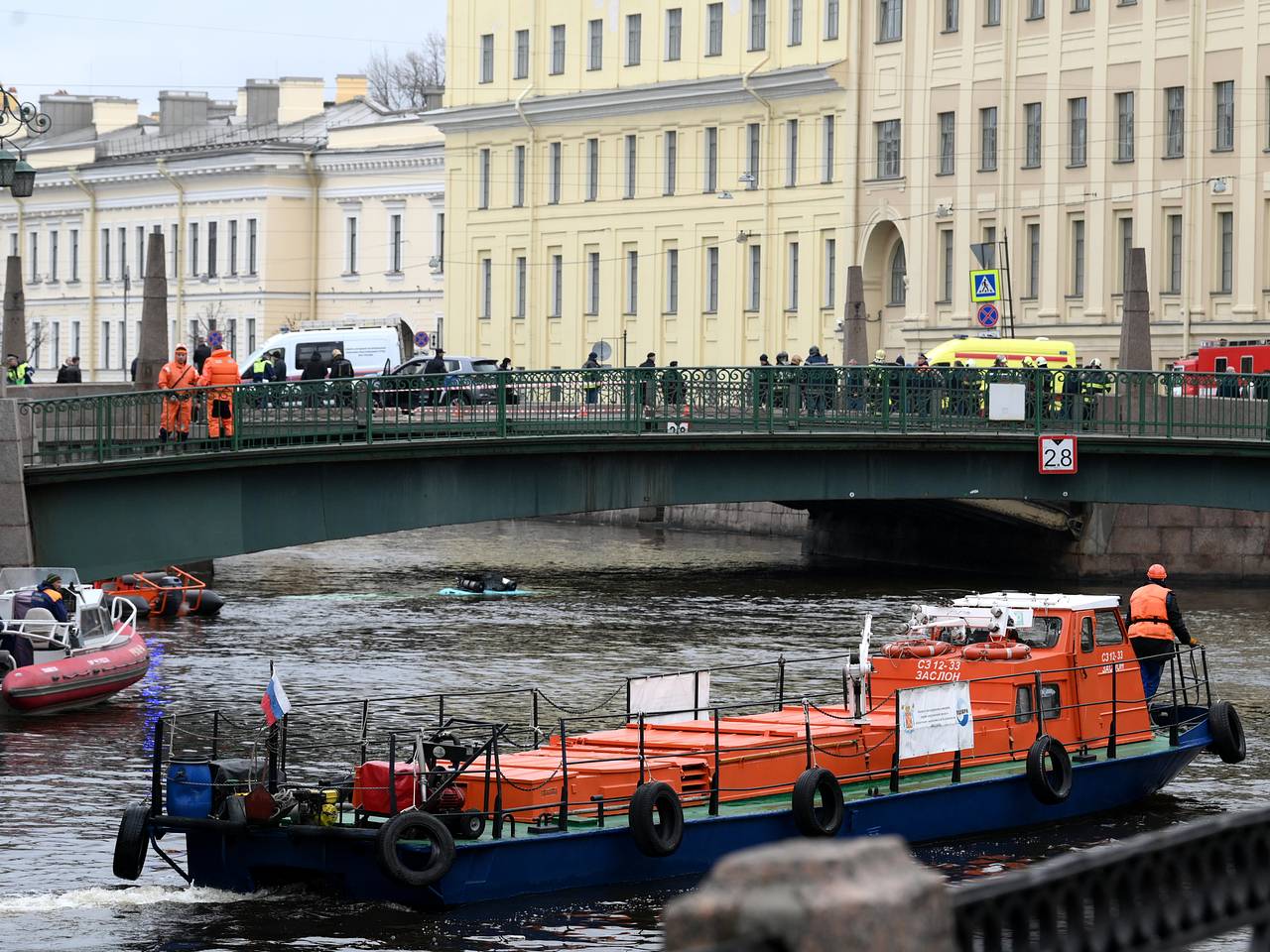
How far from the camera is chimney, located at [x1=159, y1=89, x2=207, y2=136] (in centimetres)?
10469

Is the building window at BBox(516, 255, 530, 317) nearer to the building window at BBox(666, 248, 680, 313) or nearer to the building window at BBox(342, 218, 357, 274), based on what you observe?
the building window at BBox(666, 248, 680, 313)

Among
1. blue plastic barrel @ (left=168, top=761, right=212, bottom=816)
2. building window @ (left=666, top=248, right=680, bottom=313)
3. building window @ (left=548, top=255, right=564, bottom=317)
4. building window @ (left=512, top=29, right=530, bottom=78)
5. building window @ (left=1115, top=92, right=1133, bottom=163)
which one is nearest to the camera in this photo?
blue plastic barrel @ (left=168, top=761, right=212, bottom=816)

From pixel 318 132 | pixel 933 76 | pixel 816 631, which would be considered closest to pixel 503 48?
pixel 318 132

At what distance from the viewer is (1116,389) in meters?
39.3

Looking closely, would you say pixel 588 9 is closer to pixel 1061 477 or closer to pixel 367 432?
pixel 1061 477

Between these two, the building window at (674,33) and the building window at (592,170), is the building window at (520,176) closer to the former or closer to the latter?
the building window at (592,170)

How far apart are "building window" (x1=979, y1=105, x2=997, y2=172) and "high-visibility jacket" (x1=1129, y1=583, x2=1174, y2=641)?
4384 centimetres

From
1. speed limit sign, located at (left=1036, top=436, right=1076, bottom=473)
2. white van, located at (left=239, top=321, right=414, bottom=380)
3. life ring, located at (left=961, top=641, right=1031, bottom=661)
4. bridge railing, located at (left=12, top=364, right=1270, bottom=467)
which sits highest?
white van, located at (left=239, top=321, right=414, bottom=380)

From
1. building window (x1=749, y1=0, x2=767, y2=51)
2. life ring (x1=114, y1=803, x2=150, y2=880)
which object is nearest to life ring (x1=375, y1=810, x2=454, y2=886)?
life ring (x1=114, y1=803, x2=150, y2=880)

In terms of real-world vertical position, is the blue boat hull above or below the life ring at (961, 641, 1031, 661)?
below

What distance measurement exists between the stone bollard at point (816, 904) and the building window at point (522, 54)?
81.3 m

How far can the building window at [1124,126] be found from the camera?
63656 mm

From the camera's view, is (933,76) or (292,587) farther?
(933,76)

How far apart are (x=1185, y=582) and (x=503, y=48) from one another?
143 feet
